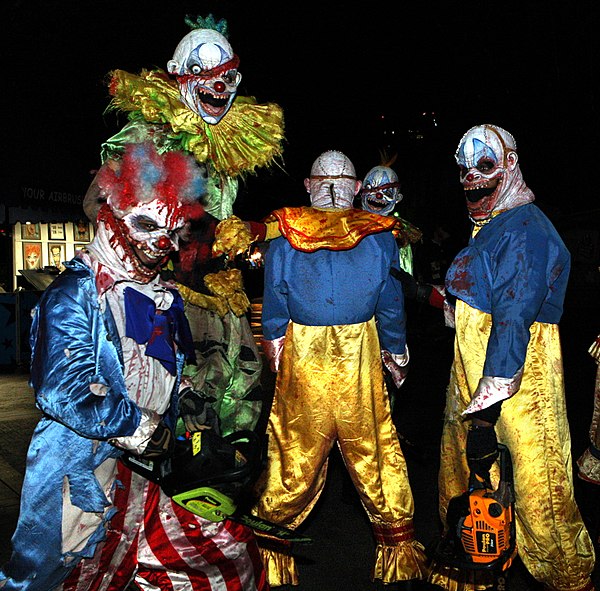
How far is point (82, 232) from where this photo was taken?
12.9 m

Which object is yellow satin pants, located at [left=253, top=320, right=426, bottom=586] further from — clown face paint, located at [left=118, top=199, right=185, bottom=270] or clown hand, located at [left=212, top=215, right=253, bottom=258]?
clown face paint, located at [left=118, top=199, right=185, bottom=270]

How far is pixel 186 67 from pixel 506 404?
238 cm

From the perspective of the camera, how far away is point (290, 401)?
3.80m

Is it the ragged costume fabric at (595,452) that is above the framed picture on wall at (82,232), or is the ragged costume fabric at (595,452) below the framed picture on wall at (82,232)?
below

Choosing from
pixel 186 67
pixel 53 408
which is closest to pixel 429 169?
pixel 186 67

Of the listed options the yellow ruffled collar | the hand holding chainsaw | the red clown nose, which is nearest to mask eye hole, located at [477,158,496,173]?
the hand holding chainsaw

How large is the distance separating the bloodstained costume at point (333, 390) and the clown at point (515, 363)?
0.46 meters

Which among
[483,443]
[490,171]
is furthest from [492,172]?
[483,443]

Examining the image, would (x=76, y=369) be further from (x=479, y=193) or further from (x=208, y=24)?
(x=208, y=24)

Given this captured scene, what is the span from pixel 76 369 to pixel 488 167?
211cm

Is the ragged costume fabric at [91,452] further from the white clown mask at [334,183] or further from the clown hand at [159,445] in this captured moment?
the white clown mask at [334,183]

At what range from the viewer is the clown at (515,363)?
117 inches

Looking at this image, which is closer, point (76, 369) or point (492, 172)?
point (76, 369)

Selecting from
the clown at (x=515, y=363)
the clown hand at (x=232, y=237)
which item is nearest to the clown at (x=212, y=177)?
the clown hand at (x=232, y=237)
